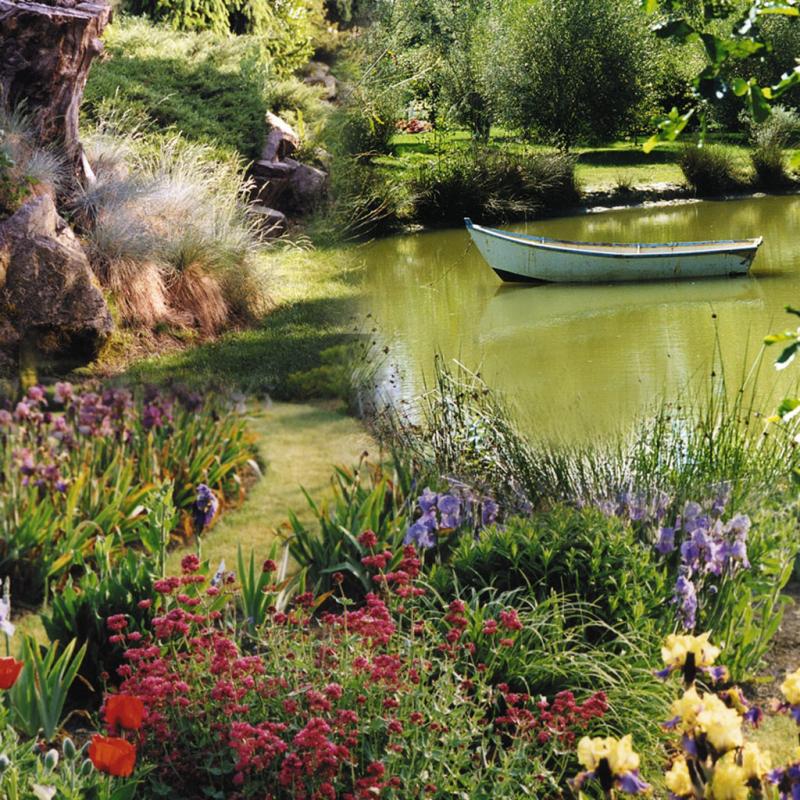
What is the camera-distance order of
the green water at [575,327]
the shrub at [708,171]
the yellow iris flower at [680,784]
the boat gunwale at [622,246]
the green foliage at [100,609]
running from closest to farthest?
the yellow iris flower at [680,784], the green foliage at [100,609], the green water at [575,327], the boat gunwale at [622,246], the shrub at [708,171]

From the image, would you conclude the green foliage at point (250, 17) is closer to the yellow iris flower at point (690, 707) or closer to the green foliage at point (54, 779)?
the green foliage at point (54, 779)

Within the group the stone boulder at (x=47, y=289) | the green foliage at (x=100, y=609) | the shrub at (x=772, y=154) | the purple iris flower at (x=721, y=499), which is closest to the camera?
the green foliage at (x=100, y=609)

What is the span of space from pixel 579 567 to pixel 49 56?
207 centimetres

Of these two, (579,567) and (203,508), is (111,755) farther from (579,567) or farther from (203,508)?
(579,567)

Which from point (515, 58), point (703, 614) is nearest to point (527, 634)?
point (703, 614)

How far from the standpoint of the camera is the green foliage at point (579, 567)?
108 inches

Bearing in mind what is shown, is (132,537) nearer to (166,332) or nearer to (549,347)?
(166,332)

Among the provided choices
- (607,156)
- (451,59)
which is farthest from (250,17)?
(607,156)

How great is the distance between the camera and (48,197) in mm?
2996

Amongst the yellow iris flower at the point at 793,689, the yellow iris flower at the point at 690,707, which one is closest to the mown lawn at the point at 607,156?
the yellow iris flower at the point at 793,689

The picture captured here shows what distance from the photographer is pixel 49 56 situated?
308 centimetres

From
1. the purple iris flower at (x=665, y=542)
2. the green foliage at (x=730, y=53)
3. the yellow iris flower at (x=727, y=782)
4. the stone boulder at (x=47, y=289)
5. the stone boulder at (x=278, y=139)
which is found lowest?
the purple iris flower at (x=665, y=542)

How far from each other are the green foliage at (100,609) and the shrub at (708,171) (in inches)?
677

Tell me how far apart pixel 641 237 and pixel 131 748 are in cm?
1390
